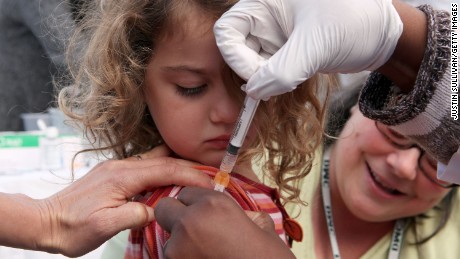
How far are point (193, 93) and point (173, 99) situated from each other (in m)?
0.04

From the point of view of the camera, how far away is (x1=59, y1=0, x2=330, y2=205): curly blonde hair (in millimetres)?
1180

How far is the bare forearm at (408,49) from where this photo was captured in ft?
3.48

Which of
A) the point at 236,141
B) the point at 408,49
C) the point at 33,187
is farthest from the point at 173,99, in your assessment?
the point at 33,187

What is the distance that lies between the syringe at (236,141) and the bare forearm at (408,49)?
10.6 inches


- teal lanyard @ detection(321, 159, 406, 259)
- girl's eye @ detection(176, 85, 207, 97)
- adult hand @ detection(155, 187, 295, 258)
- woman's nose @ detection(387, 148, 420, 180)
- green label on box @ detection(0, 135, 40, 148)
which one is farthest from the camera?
green label on box @ detection(0, 135, 40, 148)

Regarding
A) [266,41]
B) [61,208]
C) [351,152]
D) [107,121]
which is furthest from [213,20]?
[351,152]

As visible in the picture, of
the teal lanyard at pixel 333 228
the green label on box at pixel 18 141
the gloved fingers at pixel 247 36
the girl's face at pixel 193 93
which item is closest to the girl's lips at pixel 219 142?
the girl's face at pixel 193 93

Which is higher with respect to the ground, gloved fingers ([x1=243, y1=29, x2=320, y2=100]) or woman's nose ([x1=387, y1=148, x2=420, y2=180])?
gloved fingers ([x1=243, y1=29, x2=320, y2=100])

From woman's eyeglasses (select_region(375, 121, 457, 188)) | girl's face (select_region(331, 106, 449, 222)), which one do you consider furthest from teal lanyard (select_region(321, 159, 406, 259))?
woman's eyeglasses (select_region(375, 121, 457, 188))

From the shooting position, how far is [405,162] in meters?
1.65

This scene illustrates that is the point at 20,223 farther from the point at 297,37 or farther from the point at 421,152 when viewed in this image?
the point at 421,152

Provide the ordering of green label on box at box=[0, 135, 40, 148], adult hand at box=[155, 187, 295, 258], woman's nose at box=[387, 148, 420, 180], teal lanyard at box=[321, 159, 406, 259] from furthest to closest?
green label on box at box=[0, 135, 40, 148]
teal lanyard at box=[321, 159, 406, 259]
woman's nose at box=[387, 148, 420, 180]
adult hand at box=[155, 187, 295, 258]

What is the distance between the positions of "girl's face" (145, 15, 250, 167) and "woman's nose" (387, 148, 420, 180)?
663mm

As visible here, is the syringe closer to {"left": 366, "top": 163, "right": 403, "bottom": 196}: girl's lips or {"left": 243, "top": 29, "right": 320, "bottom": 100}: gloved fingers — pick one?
{"left": 243, "top": 29, "right": 320, "bottom": 100}: gloved fingers
